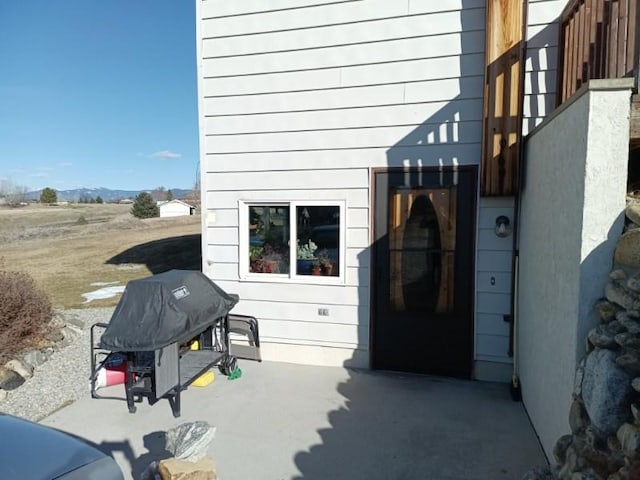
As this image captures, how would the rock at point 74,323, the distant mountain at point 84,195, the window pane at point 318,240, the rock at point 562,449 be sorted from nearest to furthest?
the rock at point 562,449
the window pane at point 318,240
the rock at point 74,323
the distant mountain at point 84,195

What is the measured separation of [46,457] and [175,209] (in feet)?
131

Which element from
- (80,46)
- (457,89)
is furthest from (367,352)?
(80,46)

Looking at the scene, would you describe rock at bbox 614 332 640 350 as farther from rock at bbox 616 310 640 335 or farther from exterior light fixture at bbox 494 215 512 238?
exterior light fixture at bbox 494 215 512 238

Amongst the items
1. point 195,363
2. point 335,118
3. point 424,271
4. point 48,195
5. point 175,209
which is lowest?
point 195,363

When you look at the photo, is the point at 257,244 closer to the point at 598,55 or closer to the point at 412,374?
the point at 412,374

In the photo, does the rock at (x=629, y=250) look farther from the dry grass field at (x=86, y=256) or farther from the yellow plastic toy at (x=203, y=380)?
the dry grass field at (x=86, y=256)

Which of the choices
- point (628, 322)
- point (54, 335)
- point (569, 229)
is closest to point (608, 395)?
point (628, 322)

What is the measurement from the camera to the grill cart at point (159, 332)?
330 centimetres

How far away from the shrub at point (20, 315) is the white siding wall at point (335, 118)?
2.22 meters

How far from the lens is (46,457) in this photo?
1.70m

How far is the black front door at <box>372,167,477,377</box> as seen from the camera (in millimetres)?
4094

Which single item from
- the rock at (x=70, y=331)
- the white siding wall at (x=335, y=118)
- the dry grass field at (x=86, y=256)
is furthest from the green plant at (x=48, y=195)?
the white siding wall at (x=335, y=118)

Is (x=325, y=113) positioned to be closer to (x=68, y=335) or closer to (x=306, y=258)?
(x=306, y=258)

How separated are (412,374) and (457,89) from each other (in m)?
2.87
